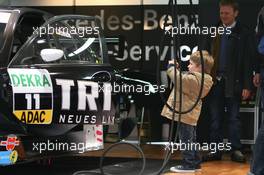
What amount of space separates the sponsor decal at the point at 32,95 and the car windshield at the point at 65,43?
149mm

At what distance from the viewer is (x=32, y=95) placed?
17.2ft

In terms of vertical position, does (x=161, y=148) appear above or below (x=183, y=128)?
below

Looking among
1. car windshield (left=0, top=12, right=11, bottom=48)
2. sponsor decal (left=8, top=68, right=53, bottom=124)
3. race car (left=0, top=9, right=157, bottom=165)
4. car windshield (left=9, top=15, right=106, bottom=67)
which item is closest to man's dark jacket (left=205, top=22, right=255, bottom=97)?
race car (left=0, top=9, right=157, bottom=165)

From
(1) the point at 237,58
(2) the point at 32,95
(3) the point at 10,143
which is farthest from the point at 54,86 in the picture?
(1) the point at 237,58

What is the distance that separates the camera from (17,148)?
5.11m

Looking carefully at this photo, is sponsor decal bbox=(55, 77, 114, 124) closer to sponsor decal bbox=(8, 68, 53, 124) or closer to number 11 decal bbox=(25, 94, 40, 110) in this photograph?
sponsor decal bbox=(8, 68, 53, 124)

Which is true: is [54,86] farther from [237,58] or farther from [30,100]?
[237,58]

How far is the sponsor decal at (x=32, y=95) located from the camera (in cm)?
514

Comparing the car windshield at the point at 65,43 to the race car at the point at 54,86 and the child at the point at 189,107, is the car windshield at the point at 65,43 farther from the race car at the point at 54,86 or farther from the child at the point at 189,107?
the child at the point at 189,107

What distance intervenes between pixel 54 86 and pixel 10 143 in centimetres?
74

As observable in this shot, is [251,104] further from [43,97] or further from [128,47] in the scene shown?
[43,97]

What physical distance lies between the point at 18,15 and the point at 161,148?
362 cm

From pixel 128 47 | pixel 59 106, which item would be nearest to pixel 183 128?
pixel 59 106

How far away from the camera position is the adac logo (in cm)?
502
